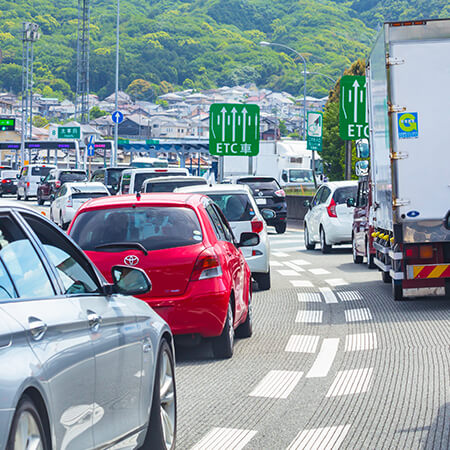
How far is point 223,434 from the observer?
6148 millimetres

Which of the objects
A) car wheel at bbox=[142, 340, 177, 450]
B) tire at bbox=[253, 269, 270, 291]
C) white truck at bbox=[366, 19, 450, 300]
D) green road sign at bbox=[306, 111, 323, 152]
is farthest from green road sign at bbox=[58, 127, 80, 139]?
car wheel at bbox=[142, 340, 177, 450]

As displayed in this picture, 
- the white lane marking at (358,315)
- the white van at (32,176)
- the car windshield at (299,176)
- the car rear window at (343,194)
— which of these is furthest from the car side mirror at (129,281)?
the white van at (32,176)

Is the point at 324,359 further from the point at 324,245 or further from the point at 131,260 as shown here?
the point at 324,245

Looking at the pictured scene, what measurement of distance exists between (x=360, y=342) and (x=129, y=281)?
5.38 meters

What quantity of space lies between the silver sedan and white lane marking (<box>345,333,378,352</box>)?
4338 mm

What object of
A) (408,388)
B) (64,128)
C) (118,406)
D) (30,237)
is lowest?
(408,388)

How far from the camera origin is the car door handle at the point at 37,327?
3.63 m

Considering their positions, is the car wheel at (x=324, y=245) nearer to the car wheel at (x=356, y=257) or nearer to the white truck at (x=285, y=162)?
the car wheel at (x=356, y=257)

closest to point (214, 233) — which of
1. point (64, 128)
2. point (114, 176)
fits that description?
point (114, 176)

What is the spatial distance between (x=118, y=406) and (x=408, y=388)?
3.41 m

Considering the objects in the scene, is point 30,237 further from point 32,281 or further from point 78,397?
point 78,397

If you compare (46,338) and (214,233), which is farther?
(214,233)

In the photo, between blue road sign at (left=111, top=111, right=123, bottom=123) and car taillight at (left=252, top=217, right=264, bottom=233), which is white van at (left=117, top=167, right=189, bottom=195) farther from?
blue road sign at (left=111, top=111, right=123, bottom=123)

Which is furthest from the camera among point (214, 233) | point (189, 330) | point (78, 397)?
point (214, 233)
